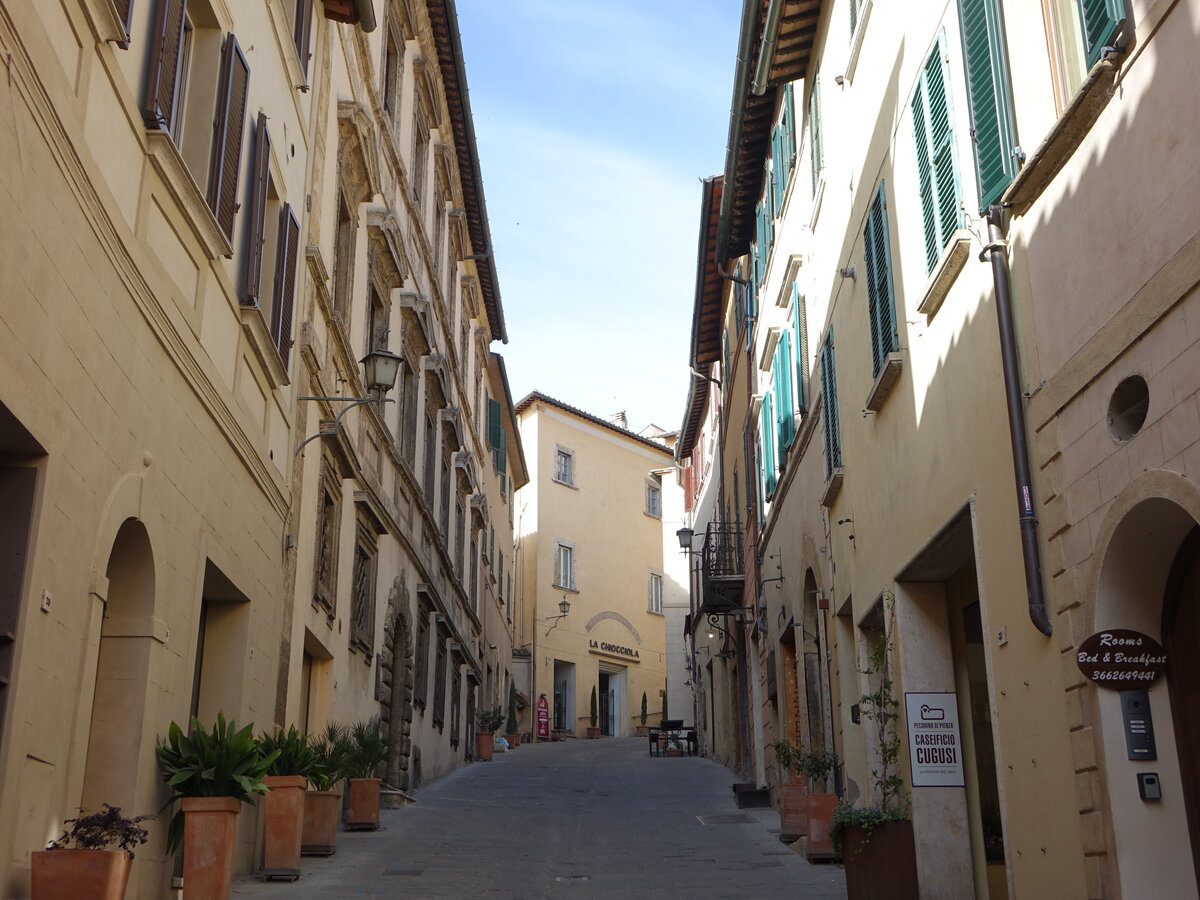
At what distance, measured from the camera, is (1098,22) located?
6.00 m

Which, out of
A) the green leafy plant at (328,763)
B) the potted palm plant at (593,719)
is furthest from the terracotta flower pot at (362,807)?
the potted palm plant at (593,719)

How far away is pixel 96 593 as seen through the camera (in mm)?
6777

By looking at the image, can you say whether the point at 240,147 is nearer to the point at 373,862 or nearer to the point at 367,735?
the point at 373,862

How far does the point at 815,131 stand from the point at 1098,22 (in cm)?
774

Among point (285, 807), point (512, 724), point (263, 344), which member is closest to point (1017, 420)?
point (263, 344)

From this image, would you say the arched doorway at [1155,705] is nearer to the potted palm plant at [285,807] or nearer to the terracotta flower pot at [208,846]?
the terracotta flower pot at [208,846]

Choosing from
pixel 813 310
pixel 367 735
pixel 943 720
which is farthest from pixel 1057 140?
pixel 367 735

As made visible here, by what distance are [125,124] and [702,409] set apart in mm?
25441

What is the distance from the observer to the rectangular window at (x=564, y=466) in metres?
43.2

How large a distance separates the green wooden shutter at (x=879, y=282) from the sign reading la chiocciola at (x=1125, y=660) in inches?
160

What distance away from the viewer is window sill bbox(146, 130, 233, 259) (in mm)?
7488

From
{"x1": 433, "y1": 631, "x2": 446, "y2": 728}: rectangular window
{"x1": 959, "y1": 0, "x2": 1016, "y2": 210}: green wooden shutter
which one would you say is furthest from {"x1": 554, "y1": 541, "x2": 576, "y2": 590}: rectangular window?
{"x1": 959, "y1": 0, "x2": 1016, "y2": 210}: green wooden shutter

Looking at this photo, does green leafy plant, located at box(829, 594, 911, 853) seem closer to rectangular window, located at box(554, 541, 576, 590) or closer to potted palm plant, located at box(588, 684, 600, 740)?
potted palm plant, located at box(588, 684, 600, 740)

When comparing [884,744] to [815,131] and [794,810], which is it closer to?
[794,810]
